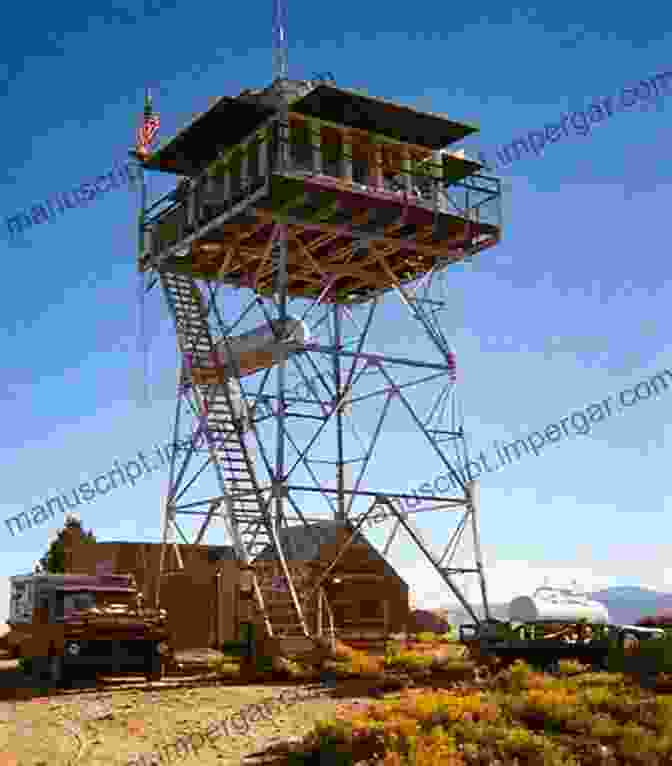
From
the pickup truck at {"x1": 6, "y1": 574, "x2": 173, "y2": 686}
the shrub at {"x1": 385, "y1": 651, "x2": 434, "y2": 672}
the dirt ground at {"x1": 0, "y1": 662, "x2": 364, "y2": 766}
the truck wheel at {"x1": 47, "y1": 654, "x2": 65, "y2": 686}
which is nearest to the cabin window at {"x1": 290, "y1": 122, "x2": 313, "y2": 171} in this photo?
the pickup truck at {"x1": 6, "y1": 574, "x2": 173, "y2": 686}

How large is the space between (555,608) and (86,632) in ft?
36.5

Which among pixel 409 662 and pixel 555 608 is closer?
pixel 555 608

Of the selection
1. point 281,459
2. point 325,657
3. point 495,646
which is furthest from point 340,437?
point 495,646

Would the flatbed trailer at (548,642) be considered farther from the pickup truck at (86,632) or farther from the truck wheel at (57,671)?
the truck wheel at (57,671)

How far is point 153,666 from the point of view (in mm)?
24797

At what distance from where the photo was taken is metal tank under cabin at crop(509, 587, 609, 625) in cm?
2489

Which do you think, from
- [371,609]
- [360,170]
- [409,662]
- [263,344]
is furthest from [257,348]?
[409,662]

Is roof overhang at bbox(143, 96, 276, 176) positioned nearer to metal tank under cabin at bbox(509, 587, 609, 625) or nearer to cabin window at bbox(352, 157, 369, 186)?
cabin window at bbox(352, 157, 369, 186)

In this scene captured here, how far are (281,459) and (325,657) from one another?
16.9 ft

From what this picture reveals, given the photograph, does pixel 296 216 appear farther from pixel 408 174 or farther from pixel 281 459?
pixel 281 459

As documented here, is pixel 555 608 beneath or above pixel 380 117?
beneath

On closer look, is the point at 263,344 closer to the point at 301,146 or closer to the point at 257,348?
the point at 257,348

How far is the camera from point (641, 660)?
840 inches

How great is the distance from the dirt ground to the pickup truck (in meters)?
1.02
